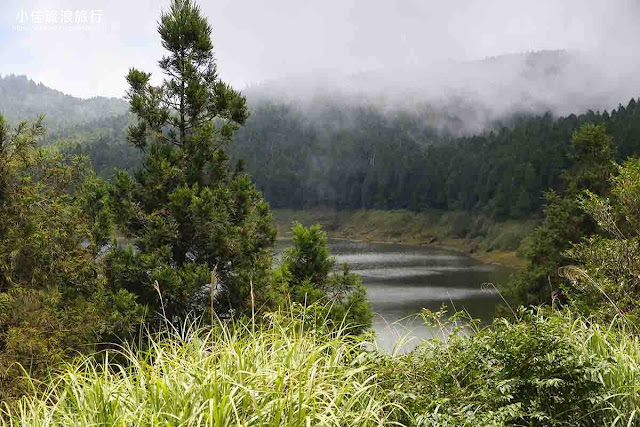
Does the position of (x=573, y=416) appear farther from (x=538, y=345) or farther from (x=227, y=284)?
(x=227, y=284)

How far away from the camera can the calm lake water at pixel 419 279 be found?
36.0 m

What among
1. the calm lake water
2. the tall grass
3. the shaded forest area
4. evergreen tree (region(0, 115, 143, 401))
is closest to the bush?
the tall grass

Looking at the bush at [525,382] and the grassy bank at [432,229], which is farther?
the grassy bank at [432,229]

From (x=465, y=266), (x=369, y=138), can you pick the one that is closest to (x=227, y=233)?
(x=465, y=266)

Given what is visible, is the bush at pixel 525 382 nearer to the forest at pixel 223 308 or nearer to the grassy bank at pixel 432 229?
the forest at pixel 223 308

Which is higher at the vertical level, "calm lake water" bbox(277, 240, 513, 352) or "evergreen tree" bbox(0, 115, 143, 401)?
"evergreen tree" bbox(0, 115, 143, 401)

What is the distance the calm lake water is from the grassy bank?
411 centimetres

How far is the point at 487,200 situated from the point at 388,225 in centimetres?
1847

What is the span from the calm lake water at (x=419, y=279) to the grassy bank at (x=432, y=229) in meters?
4.11

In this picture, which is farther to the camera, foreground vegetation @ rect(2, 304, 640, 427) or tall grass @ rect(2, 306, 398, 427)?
foreground vegetation @ rect(2, 304, 640, 427)

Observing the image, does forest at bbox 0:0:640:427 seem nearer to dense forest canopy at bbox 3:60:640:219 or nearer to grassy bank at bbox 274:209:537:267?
dense forest canopy at bbox 3:60:640:219

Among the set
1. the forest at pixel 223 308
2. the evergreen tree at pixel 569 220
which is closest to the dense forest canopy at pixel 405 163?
the evergreen tree at pixel 569 220

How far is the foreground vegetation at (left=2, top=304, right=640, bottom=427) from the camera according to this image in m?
3.06

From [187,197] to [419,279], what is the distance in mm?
40162
